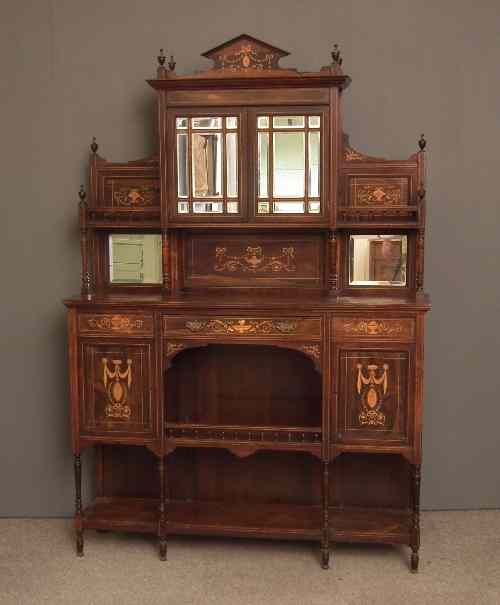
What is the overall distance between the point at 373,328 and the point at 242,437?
2.60 ft

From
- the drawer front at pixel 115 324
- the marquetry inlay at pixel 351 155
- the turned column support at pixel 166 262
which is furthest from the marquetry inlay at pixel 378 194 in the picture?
the drawer front at pixel 115 324

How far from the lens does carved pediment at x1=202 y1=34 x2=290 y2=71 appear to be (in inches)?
141

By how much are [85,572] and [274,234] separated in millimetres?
1830

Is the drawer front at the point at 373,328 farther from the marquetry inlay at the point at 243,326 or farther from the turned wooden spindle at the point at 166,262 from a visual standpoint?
the turned wooden spindle at the point at 166,262

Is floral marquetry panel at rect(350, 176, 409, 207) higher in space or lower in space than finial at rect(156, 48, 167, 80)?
lower

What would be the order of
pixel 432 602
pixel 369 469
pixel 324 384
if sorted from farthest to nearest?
pixel 369 469 → pixel 324 384 → pixel 432 602

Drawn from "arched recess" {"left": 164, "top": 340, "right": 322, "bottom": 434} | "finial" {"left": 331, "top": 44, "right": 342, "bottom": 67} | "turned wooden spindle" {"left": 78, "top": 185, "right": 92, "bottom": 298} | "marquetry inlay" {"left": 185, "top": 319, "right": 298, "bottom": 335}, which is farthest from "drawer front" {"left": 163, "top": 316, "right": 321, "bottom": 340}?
"finial" {"left": 331, "top": 44, "right": 342, "bottom": 67}

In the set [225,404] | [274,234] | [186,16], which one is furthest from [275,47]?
[225,404]

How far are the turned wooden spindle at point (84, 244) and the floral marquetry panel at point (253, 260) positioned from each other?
50cm

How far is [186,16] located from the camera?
386cm

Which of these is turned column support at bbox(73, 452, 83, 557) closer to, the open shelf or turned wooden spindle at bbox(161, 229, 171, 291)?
the open shelf

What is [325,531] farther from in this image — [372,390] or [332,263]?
[332,263]

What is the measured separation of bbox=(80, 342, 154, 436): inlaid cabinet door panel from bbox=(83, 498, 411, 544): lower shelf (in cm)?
47

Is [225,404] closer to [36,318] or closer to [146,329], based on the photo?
[146,329]
